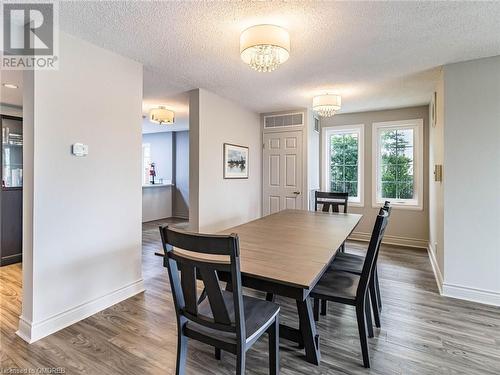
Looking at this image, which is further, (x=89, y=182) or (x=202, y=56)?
(x=202, y=56)

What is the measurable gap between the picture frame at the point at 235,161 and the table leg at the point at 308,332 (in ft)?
9.07

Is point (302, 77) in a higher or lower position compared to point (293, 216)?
higher

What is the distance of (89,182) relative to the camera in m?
2.35

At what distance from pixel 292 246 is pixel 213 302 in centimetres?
80

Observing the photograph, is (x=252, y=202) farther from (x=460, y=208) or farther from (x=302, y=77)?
(x=460, y=208)

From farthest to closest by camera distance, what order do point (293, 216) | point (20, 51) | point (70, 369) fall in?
point (293, 216) → point (20, 51) → point (70, 369)

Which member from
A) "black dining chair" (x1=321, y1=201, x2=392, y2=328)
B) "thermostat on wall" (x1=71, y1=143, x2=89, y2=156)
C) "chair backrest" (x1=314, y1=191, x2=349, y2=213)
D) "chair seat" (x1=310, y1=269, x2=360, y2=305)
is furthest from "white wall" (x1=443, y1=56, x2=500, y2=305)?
"thermostat on wall" (x1=71, y1=143, x2=89, y2=156)

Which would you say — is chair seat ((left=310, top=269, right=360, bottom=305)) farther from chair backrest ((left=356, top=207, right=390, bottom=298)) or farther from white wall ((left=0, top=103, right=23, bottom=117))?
white wall ((left=0, top=103, right=23, bottom=117))

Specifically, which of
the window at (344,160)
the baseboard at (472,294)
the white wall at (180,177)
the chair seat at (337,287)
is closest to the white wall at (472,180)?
the baseboard at (472,294)

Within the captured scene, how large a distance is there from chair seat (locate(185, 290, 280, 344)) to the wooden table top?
10.1 inches

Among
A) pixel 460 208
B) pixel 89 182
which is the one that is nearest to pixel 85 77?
pixel 89 182

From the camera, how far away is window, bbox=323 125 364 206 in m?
5.10

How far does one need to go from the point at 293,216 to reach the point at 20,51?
2917 millimetres

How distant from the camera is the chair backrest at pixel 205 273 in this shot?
1.14 meters
